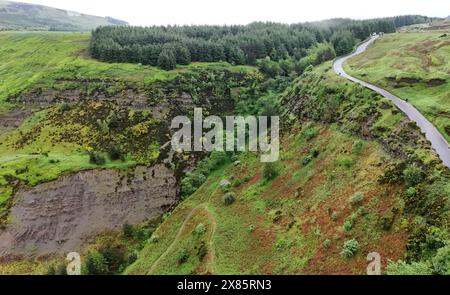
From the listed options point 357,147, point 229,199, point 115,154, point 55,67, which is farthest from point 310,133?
point 55,67

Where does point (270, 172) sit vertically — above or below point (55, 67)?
below

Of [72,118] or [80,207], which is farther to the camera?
[72,118]

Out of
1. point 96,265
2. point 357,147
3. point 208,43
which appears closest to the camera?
point 96,265

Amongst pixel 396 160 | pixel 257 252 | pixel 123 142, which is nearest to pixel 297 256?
pixel 257 252

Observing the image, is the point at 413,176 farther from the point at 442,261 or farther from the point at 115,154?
the point at 115,154

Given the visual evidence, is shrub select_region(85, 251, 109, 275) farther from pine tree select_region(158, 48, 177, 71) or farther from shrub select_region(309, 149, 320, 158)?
pine tree select_region(158, 48, 177, 71)

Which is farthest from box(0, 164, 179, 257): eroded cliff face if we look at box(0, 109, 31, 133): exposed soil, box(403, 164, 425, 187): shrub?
box(403, 164, 425, 187): shrub

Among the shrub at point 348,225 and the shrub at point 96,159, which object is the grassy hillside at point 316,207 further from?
the shrub at point 96,159
